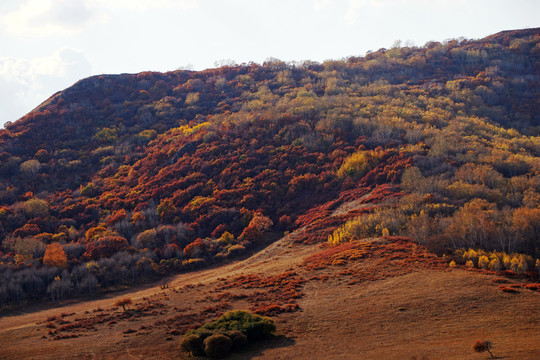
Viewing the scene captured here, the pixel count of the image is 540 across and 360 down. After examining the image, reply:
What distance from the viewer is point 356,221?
2359 inches

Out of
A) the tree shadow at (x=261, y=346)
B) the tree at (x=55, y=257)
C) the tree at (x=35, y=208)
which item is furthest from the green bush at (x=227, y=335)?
the tree at (x=35, y=208)

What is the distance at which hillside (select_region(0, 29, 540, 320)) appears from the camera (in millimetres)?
56844

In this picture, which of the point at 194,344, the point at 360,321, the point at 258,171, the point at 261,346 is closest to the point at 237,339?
the point at 261,346

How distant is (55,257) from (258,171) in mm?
44896

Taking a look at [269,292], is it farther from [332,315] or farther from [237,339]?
[237,339]

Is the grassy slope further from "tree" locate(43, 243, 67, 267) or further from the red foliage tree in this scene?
the red foliage tree

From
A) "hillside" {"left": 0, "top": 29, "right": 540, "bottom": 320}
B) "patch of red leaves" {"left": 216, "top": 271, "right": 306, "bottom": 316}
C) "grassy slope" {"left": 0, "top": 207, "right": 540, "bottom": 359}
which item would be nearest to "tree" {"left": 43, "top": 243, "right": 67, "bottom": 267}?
"hillside" {"left": 0, "top": 29, "right": 540, "bottom": 320}

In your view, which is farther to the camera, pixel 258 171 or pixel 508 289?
pixel 258 171

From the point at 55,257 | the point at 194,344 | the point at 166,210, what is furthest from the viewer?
the point at 166,210

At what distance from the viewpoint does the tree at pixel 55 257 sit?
59562 millimetres

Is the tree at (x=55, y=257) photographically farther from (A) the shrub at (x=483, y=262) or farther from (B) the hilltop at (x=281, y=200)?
(A) the shrub at (x=483, y=262)

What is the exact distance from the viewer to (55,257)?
2381 inches

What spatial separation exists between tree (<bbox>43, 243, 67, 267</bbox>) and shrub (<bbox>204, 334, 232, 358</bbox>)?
134 feet

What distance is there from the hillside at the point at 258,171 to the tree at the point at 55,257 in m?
0.34
